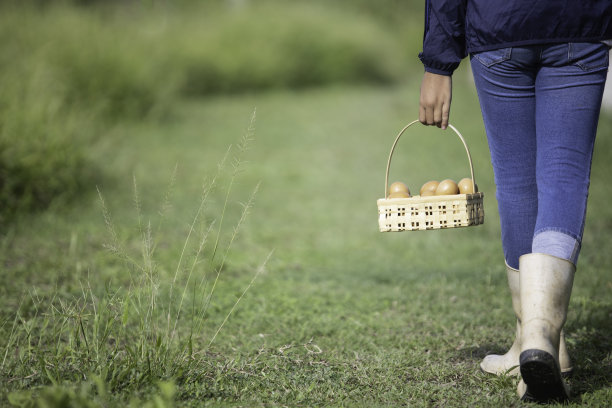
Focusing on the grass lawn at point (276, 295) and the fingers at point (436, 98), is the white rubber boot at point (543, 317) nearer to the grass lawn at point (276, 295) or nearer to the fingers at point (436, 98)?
the grass lawn at point (276, 295)

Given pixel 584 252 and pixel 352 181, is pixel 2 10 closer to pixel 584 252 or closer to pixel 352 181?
pixel 352 181

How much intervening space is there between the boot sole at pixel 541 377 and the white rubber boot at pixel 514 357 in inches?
7.8

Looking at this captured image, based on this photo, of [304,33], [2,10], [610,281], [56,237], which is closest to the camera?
[610,281]

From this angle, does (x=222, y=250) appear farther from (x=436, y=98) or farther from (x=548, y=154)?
(x=548, y=154)

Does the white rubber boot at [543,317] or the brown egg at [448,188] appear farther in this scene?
the brown egg at [448,188]

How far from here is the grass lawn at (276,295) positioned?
2.14 meters

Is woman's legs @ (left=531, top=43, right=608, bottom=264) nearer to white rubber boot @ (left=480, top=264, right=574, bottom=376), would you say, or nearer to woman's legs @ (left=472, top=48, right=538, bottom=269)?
woman's legs @ (left=472, top=48, right=538, bottom=269)

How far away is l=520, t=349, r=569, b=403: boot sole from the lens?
5.90 ft

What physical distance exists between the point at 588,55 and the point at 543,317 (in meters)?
0.82

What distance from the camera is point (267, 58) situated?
48.3 feet

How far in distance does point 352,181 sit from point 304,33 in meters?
9.68

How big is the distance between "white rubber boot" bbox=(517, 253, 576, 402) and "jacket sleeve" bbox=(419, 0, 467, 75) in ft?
2.29

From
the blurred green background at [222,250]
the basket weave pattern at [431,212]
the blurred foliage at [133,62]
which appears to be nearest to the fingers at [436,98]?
the basket weave pattern at [431,212]

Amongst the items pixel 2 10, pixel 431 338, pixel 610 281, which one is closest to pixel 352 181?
pixel 610 281
